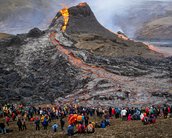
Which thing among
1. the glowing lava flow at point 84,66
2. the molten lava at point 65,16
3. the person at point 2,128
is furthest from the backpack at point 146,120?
the molten lava at point 65,16

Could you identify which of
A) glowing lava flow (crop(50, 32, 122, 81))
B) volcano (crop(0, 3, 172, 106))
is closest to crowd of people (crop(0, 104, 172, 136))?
volcano (crop(0, 3, 172, 106))

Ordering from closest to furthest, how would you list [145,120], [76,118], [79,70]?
1. [145,120]
2. [76,118]
3. [79,70]

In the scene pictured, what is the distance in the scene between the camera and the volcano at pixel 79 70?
68.0 metres

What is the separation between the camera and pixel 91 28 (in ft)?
376

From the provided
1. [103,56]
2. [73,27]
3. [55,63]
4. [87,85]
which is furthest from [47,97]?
[73,27]

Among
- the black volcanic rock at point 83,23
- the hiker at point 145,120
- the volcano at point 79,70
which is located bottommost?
the hiker at point 145,120

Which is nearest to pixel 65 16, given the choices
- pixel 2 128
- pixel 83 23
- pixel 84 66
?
pixel 83 23

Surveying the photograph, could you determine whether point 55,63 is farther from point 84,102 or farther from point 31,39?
point 84,102

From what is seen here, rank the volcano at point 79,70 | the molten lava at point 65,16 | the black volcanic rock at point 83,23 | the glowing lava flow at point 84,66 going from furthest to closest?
the black volcanic rock at point 83,23
the molten lava at point 65,16
the glowing lava flow at point 84,66
the volcano at point 79,70

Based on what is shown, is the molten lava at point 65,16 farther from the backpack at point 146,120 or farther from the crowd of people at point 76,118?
the backpack at point 146,120

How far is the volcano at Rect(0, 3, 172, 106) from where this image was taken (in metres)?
68.0

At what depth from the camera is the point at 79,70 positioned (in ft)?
260

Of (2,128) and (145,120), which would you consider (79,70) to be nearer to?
(2,128)

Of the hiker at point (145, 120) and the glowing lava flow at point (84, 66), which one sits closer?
the hiker at point (145, 120)
